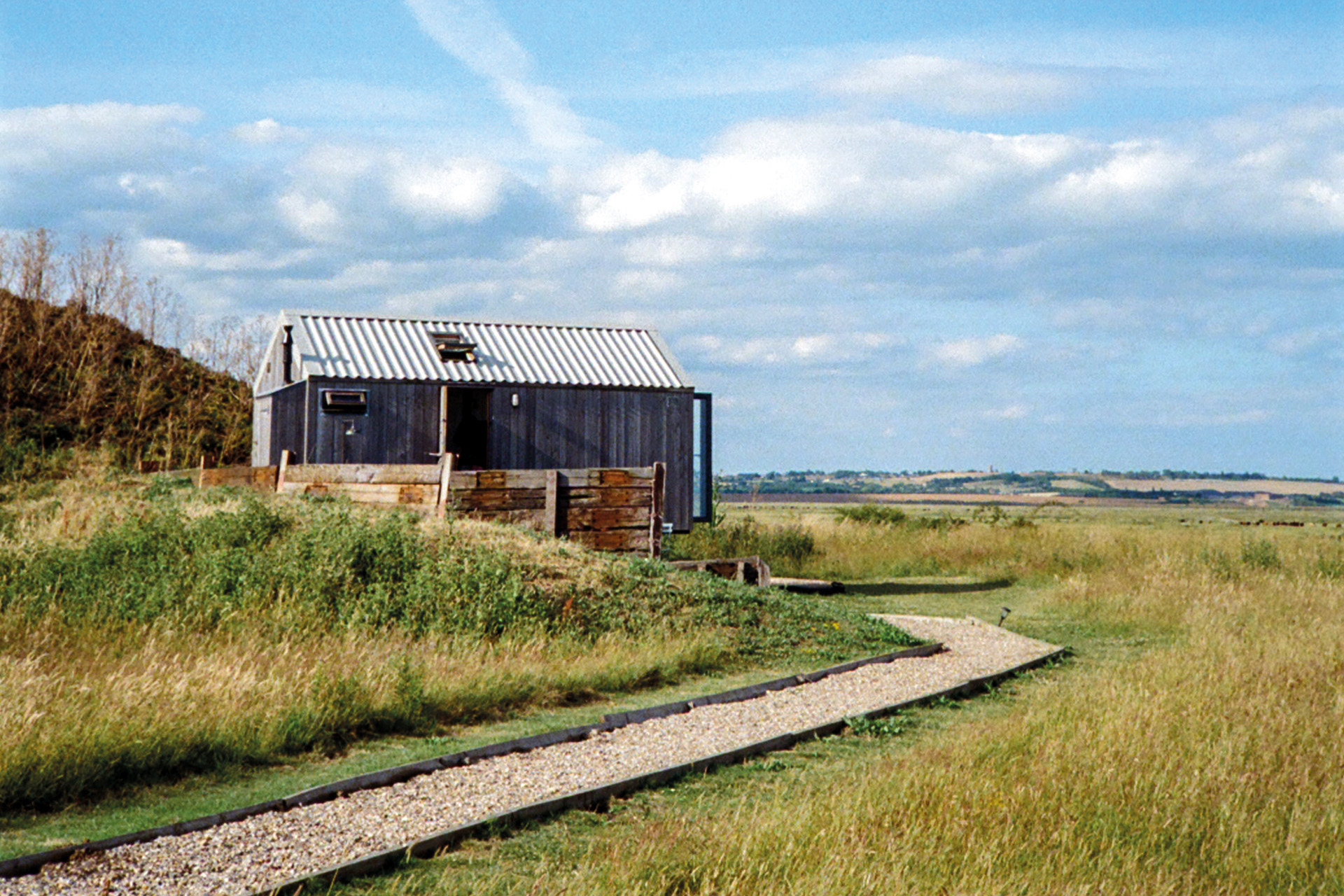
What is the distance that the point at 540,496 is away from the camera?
16.3 meters

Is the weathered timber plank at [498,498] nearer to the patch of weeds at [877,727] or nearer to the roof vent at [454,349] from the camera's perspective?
the roof vent at [454,349]

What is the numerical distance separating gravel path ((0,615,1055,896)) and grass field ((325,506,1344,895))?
0.38m

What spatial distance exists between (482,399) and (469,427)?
23.6 inches

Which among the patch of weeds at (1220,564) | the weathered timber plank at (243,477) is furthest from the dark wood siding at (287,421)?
the patch of weeds at (1220,564)

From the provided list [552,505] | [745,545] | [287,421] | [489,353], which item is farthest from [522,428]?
[745,545]

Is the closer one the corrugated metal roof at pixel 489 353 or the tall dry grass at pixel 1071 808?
the tall dry grass at pixel 1071 808

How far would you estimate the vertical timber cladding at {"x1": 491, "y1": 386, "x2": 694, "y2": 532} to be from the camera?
21.4m

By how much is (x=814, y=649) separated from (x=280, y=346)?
1350cm

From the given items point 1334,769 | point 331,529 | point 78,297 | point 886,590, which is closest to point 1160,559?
point 886,590

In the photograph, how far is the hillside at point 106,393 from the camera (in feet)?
84.0

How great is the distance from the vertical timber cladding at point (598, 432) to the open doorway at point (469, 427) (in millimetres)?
437

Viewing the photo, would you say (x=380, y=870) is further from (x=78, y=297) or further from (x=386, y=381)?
(x=78, y=297)

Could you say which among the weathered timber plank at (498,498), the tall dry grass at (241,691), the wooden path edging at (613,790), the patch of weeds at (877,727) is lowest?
the patch of weeds at (877,727)

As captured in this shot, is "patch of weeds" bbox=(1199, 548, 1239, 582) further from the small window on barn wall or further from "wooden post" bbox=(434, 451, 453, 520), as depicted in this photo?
the small window on barn wall
